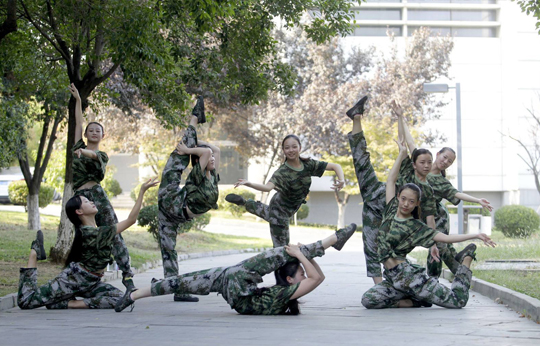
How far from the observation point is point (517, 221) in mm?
25672

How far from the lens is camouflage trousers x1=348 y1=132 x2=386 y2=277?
868 cm

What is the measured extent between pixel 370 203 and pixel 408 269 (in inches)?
49.3

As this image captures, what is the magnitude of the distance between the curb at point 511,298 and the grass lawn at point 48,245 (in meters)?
6.03

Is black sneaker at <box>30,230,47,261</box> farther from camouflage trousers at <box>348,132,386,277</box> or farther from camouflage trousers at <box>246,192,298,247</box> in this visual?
camouflage trousers at <box>348,132,386,277</box>

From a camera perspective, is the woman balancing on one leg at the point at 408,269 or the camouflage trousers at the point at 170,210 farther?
the camouflage trousers at the point at 170,210

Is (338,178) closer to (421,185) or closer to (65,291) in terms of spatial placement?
(421,185)

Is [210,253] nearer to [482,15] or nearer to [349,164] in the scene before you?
[349,164]

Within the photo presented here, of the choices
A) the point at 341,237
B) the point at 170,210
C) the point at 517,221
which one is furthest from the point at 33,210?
the point at 517,221

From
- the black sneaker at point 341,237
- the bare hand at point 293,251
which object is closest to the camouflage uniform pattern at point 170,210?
the bare hand at point 293,251

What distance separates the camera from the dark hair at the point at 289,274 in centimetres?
711

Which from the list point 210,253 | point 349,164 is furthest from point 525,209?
point 210,253

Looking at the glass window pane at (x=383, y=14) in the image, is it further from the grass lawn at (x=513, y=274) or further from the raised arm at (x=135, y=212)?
the raised arm at (x=135, y=212)

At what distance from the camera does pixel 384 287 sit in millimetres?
7898

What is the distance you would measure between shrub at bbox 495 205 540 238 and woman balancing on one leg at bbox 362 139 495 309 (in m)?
18.7
